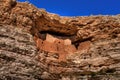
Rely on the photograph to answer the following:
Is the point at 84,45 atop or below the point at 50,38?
below

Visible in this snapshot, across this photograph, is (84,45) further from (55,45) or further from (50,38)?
(50,38)

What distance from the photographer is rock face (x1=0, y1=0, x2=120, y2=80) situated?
16641 millimetres

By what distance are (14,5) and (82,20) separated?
4.74 meters

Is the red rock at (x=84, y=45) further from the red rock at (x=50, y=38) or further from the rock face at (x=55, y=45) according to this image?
the red rock at (x=50, y=38)

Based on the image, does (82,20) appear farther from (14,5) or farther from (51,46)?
(14,5)

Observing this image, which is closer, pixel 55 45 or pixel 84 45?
pixel 55 45

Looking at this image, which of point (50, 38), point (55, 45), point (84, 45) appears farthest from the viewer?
point (50, 38)

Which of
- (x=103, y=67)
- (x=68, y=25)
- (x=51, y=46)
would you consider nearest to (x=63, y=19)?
(x=68, y=25)

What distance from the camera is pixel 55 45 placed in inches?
788

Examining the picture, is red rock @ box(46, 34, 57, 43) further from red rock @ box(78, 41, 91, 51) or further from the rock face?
red rock @ box(78, 41, 91, 51)

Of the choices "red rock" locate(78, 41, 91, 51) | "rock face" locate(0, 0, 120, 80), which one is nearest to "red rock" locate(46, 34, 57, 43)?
"rock face" locate(0, 0, 120, 80)

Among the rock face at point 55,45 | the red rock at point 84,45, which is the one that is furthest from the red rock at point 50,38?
the red rock at point 84,45

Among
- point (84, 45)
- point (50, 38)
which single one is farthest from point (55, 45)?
point (84, 45)

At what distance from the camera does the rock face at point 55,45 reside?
16641mm
